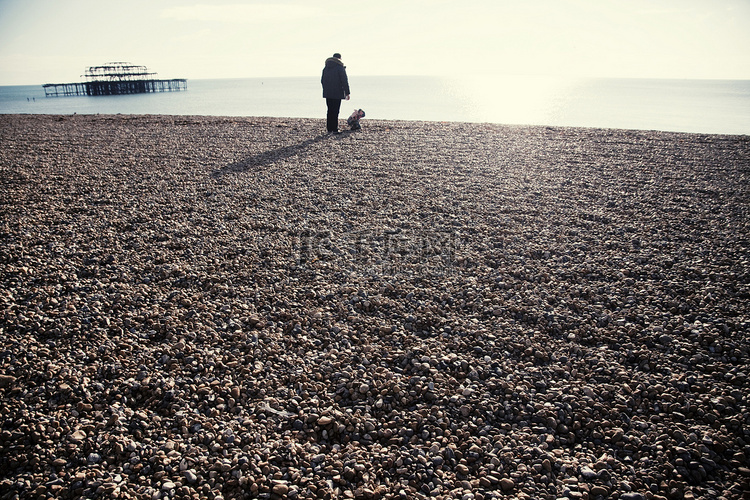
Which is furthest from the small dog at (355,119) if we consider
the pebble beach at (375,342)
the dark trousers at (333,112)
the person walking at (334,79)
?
the pebble beach at (375,342)

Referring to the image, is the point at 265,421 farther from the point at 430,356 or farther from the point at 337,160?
the point at 337,160

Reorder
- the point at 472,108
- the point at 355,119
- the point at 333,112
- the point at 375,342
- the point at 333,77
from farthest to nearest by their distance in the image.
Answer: the point at 472,108 → the point at 355,119 → the point at 333,112 → the point at 333,77 → the point at 375,342

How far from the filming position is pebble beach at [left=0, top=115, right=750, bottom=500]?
2.51 m

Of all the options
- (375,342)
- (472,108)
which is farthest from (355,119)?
(472,108)

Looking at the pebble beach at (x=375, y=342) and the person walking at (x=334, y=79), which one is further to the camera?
the person walking at (x=334, y=79)

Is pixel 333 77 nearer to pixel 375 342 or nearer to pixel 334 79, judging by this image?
pixel 334 79

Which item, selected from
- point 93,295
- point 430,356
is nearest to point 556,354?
point 430,356

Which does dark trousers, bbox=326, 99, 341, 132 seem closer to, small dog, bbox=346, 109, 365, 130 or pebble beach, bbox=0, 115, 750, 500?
small dog, bbox=346, 109, 365, 130

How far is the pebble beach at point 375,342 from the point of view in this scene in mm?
2512

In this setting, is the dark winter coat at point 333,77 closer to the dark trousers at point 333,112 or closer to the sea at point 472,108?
the dark trousers at point 333,112

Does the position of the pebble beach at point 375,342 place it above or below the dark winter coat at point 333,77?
below

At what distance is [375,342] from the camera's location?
366cm

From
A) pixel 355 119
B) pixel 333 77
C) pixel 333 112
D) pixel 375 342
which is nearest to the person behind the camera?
pixel 375 342

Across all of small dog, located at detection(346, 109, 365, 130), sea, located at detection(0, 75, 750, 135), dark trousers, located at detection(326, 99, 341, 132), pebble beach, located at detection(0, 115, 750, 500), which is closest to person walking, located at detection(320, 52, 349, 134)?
dark trousers, located at detection(326, 99, 341, 132)
